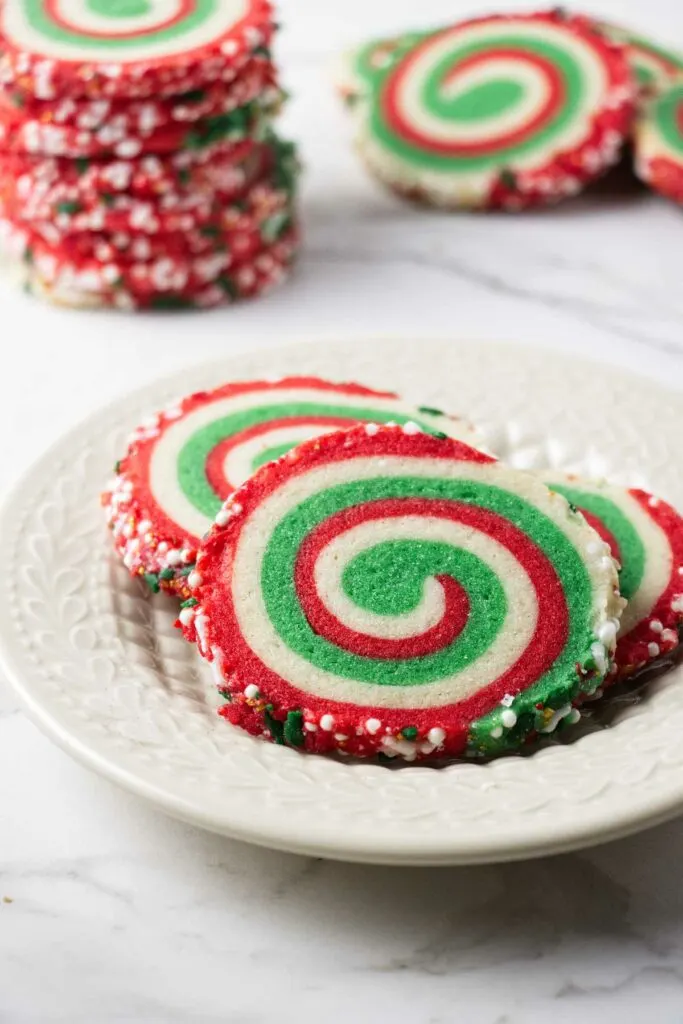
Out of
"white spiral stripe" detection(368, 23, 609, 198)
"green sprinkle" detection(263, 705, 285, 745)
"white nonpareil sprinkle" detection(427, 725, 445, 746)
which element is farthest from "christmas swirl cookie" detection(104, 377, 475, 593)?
"white spiral stripe" detection(368, 23, 609, 198)

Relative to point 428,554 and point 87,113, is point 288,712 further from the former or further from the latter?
point 87,113

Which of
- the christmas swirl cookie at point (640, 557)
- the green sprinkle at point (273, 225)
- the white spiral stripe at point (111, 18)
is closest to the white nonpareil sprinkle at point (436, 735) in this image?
the christmas swirl cookie at point (640, 557)

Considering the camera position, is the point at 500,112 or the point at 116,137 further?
the point at 500,112

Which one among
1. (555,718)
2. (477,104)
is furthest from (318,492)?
(477,104)

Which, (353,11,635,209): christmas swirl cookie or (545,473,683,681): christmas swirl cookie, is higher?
(353,11,635,209): christmas swirl cookie

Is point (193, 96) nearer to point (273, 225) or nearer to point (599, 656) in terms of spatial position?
point (273, 225)

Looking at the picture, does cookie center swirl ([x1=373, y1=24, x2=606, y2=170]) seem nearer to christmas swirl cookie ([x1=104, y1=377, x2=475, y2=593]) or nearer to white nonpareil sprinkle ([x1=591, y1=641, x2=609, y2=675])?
christmas swirl cookie ([x1=104, y1=377, x2=475, y2=593])
